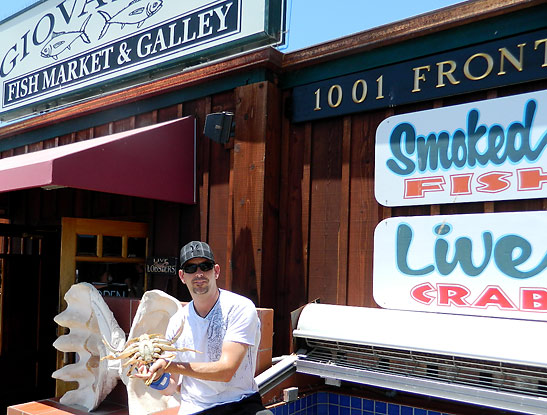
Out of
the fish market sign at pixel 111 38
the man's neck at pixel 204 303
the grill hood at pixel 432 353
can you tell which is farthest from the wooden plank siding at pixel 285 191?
the man's neck at pixel 204 303

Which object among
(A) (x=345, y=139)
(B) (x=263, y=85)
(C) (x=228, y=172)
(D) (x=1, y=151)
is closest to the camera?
(A) (x=345, y=139)

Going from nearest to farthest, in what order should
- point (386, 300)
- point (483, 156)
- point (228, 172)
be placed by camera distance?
1. point (483, 156)
2. point (386, 300)
3. point (228, 172)

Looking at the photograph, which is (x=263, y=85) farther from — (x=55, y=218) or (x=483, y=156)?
(x=55, y=218)

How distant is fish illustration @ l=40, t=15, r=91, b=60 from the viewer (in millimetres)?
5941

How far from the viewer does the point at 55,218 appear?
241 inches

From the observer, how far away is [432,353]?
2.97m

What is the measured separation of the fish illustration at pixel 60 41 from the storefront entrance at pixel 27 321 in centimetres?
207

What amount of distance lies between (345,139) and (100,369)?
2571 mm

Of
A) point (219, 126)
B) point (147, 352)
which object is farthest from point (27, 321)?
point (147, 352)

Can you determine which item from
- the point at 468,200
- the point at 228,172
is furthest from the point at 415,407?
the point at 228,172

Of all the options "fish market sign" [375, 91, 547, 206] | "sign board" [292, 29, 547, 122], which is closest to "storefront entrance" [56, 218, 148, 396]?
"sign board" [292, 29, 547, 122]

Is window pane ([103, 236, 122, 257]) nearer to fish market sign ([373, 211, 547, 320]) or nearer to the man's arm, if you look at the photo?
fish market sign ([373, 211, 547, 320])

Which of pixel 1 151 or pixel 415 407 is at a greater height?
pixel 1 151

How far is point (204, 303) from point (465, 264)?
1.72 m
